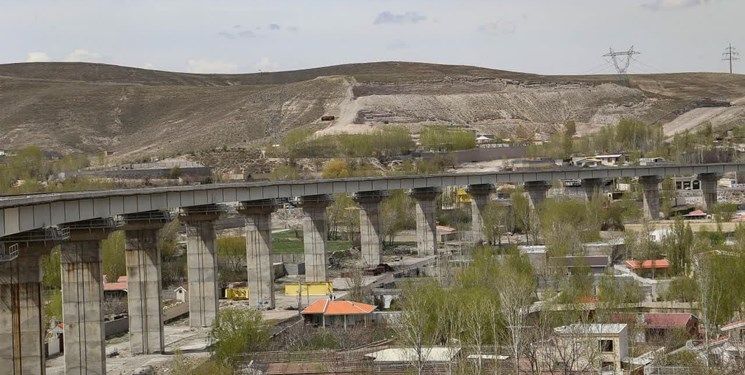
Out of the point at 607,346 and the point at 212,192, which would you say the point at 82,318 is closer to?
the point at 212,192

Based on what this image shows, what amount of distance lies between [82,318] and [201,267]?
1492 centimetres

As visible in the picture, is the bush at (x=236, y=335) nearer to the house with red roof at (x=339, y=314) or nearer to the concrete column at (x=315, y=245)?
the house with red roof at (x=339, y=314)

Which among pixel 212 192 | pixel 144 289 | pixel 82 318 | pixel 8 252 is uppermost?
pixel 212 192

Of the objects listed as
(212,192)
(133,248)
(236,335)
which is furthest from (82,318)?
(212,192)

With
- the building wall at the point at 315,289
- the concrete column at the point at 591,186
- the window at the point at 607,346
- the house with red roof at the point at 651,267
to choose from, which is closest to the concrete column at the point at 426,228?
the building wall at the point at 315,289

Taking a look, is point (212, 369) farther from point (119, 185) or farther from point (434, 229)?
point (119, 185)

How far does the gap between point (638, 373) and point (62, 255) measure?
20.7 m

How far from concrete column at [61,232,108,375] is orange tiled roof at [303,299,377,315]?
12.5 meters

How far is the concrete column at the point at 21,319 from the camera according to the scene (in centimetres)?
3916

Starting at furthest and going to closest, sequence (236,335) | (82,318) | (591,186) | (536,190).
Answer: (591,186) → (536,190) → (236,335) → (82,318)

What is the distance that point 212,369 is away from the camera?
1635 inches

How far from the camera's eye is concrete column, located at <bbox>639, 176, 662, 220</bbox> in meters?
113

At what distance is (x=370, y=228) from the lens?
289 ft

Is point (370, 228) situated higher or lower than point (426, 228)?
higher
